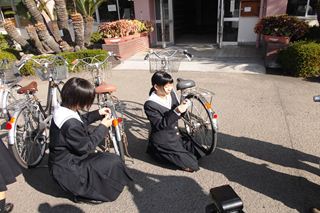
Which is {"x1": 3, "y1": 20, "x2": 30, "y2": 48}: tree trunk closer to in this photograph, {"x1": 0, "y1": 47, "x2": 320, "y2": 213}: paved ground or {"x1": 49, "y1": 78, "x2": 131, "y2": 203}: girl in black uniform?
{"x1": 0, "y1": 47, "x2": 320, "y2": 213}: paved ground

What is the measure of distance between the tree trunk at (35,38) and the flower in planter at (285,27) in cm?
729

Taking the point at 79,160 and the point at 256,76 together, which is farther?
the point at 256,76

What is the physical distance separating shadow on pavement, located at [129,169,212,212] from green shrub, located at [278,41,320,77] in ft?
15.6

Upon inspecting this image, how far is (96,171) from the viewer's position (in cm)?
270

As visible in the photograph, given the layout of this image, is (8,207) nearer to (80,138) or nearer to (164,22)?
(80,138)

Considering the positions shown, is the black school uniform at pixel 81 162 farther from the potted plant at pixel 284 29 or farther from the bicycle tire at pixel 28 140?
the potted plant at pixel 284 29

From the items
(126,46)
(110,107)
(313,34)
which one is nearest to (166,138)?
(110,107)

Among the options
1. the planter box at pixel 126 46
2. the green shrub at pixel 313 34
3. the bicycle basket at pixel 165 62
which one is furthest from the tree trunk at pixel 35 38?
the green shrub at pixel 313 34

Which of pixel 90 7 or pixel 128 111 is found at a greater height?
pixel 90 7

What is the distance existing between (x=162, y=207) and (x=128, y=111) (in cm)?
269

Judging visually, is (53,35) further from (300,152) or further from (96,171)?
(300,152)

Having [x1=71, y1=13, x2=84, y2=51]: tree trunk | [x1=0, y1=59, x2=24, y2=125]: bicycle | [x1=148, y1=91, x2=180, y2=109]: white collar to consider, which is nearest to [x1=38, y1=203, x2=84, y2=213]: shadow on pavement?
[x1=148, y1=91, x2=180, y2=109]: white collar

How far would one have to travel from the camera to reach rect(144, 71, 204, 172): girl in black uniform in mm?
3027

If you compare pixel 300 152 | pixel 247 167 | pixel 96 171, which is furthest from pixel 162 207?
pixel 300 152
